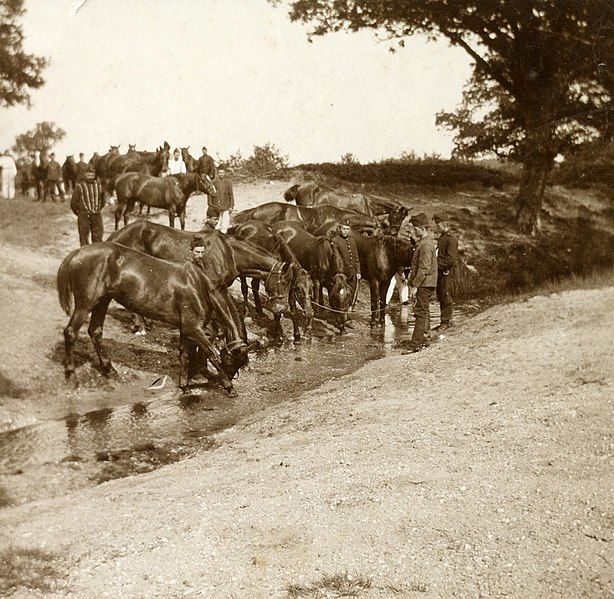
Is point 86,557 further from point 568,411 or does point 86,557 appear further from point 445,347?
point 445,347

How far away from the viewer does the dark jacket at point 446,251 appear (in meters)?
12.8

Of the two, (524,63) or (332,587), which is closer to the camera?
(332,587)

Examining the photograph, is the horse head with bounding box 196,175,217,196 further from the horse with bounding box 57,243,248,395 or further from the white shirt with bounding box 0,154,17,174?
the horse with bounding box 57,243,248,395

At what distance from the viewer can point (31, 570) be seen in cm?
505

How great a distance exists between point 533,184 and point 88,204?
464 inches

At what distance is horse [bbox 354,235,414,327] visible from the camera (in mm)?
14305

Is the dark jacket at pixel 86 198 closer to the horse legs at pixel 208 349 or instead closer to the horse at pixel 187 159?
the horse legs at pixel 208 349

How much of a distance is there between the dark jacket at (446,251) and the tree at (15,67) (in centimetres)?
757

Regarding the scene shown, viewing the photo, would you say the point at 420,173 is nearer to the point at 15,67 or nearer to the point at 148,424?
the point at 15,67

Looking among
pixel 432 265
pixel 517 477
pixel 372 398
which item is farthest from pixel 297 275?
pixel 517 477

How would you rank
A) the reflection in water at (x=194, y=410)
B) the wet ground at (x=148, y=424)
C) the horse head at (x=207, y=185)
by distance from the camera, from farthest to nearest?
1. the horse head at (x=207, y=185)
2. the reflection in water at (x=194, y=410)
3. the wet ground at (x=148, y=424)

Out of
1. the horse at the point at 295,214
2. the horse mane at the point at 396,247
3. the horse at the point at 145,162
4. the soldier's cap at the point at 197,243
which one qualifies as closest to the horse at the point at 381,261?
the horse mane at the point at 396,247

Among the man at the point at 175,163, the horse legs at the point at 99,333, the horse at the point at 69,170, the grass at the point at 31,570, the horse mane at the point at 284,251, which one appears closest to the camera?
the grass at the point at 31,570

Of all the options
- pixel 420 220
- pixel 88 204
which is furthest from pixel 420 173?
pixel 88 204
